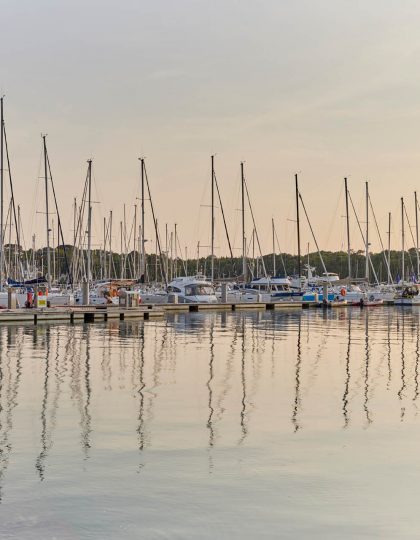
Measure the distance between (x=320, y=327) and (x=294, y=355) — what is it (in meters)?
19.6

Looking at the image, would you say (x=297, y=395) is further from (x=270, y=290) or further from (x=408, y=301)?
(x=408, y=301)

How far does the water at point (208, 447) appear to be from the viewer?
32.4ft

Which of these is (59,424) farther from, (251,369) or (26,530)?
(251,369)

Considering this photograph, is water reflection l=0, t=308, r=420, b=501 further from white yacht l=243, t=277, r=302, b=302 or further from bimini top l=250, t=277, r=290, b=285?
bimini top l=250, t=277, r=290, b=285

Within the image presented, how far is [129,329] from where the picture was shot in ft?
151

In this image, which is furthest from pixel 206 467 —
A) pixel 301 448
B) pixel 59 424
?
pixel 59 424

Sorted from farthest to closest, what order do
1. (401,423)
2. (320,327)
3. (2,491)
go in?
1. (320,327)
2. (401,423)
3. (2,491)

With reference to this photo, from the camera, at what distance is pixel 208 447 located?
13914 mm

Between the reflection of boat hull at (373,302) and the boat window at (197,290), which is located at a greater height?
the boat window at (197,290)

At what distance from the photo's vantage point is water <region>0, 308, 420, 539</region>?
9.89 m

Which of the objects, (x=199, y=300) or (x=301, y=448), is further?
(x=199, y=300)

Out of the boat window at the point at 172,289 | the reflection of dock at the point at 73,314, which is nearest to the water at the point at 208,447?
the reflection of dock at the point at 73,314

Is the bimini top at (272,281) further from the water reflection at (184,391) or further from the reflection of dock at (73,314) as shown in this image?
A: the water reflection at (184,391)

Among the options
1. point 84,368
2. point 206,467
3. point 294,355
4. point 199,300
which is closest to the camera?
point 206,467
